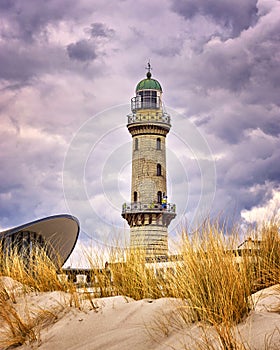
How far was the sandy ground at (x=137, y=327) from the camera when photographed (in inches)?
92.6

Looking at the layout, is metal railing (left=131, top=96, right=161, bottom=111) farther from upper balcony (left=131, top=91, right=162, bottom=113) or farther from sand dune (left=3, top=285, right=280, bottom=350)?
sand dune (left=3, top=285, right=280, bottom=350)

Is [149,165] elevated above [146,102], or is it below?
below

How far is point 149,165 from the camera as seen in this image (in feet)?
88.9

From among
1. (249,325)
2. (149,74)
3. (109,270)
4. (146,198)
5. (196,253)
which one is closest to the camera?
(249,325)

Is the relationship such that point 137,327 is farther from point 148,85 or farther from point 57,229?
point 148,85

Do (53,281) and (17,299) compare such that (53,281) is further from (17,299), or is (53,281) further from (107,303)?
(107,303)

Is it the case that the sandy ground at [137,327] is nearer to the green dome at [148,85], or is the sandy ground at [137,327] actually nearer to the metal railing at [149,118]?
the metal railing at [149,118]

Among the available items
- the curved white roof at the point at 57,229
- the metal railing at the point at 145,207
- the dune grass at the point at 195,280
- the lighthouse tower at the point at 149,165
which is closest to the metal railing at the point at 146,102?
the lighthouse tower at the point at 149,165

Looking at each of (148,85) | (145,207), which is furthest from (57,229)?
(148,85)

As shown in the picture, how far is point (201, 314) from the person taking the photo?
265 cm

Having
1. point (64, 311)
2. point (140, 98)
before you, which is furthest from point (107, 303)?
point (140, 98)

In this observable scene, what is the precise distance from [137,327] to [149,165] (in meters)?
24.3

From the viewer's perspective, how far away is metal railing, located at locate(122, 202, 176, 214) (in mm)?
26766

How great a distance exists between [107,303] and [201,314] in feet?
3.23
